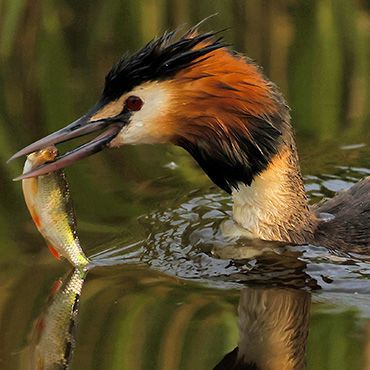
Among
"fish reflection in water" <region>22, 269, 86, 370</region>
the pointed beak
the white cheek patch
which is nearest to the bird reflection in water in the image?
"fish reflection in water" <region>22, 269, 86, 370</region>

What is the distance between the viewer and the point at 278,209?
19.1 ft

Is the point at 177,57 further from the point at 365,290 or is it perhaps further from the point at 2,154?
the point at 2,154

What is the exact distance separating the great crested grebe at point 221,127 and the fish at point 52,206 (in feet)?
0.24

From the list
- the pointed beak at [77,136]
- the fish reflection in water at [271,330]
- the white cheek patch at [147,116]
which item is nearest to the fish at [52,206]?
Result: the pointed beak at [77,136]

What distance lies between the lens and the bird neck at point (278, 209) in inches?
227

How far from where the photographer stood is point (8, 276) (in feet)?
18.0

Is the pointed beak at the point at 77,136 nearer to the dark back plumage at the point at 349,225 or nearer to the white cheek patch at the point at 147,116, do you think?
the white cheek patch at the point at 147,116

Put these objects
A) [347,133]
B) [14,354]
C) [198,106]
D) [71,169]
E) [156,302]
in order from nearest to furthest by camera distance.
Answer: [14,354]
[156,302]
[198,106]
[71,169]
[347,133]

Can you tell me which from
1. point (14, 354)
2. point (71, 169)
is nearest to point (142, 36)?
point (71, 169)

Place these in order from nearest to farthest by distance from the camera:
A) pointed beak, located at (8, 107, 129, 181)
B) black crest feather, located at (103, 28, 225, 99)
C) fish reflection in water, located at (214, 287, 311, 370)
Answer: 1. fish reflection in water, located at (214, 287, 311, 370)
2. pointed beak, located at (8, 107, 129, 181)
3. black crest feather, located at (103, 28, 225, 99)

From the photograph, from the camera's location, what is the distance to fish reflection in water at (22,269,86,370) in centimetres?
467

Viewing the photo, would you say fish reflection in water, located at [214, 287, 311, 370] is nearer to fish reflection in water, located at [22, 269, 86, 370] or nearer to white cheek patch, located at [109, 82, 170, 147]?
fish reflection in water, located at [22, 269, 86, 370]

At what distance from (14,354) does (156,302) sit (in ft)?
2.37

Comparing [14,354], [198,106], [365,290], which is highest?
[198,106]
